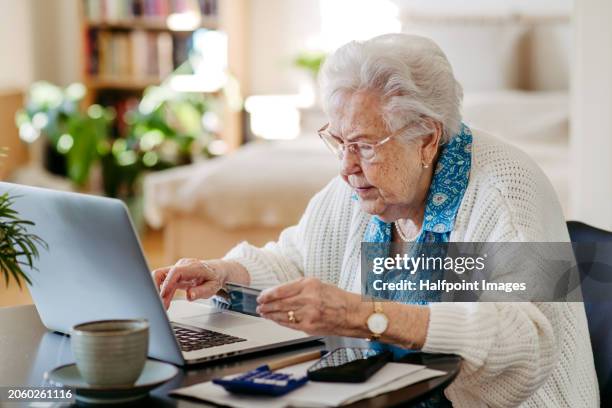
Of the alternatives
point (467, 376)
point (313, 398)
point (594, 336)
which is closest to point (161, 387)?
point (313, 398)

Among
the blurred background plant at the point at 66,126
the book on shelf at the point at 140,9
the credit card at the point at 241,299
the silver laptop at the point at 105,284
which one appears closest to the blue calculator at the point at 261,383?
the silver laptop at the point at 105,284

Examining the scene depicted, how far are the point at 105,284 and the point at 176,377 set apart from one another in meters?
0.16

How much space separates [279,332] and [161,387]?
286mm

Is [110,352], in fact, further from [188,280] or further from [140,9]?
[140,9]

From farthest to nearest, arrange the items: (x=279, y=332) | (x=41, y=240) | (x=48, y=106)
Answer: (x=48, y=106) < (x=279, y=332) < (x=41, y=240)

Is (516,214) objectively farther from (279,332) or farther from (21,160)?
(21,160)

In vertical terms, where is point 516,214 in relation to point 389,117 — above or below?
below

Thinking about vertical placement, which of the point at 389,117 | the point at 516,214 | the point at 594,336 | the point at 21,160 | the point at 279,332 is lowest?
the point at 21,160

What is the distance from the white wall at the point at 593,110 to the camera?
8.25 ft

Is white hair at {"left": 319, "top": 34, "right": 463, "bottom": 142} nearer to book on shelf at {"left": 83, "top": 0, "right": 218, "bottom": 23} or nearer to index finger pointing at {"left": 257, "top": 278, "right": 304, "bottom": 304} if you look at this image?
index finger pointing at {"left": 257, "top": 278, "right": 304, "bottom": 304}

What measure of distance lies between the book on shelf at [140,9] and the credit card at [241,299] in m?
4.35

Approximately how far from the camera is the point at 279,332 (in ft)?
4.64

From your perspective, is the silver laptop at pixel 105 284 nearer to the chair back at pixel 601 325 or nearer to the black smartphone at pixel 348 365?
the black smartphone at pixel 348 365

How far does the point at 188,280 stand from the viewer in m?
1.57
